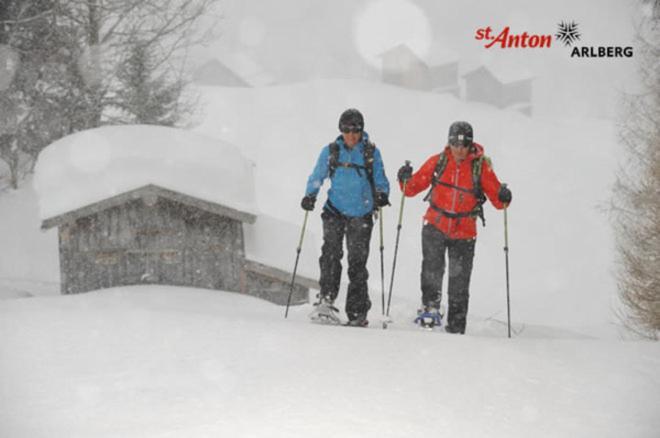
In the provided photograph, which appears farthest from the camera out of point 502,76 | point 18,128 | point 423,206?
point 502,76

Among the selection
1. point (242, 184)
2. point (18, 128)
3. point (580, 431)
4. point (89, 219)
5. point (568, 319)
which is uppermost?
point (18, 128)

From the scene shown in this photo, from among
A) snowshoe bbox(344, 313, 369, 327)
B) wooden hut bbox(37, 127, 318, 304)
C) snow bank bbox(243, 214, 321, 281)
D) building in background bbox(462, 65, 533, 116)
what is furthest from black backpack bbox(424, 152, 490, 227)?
building in background bbox(462, 65, 533, 116)

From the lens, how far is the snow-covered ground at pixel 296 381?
10.7 feet

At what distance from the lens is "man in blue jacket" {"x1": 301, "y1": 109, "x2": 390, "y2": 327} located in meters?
6.15

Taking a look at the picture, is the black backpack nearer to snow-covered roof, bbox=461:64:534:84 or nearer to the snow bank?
the snow bank

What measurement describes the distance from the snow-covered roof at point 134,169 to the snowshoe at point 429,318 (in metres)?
5.22

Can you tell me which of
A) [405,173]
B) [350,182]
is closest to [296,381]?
[350,182]

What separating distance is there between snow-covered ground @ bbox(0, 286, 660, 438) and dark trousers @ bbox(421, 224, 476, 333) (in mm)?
864

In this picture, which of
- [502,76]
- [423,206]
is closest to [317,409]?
[423,206]

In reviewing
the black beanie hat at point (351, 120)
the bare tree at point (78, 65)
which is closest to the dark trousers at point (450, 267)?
the black beanie hat at point (351, 120)

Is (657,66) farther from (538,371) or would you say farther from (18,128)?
(18,128)

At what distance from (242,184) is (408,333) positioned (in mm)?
6887

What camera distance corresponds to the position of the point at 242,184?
11523mm

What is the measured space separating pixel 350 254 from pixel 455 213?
4.07 ft
